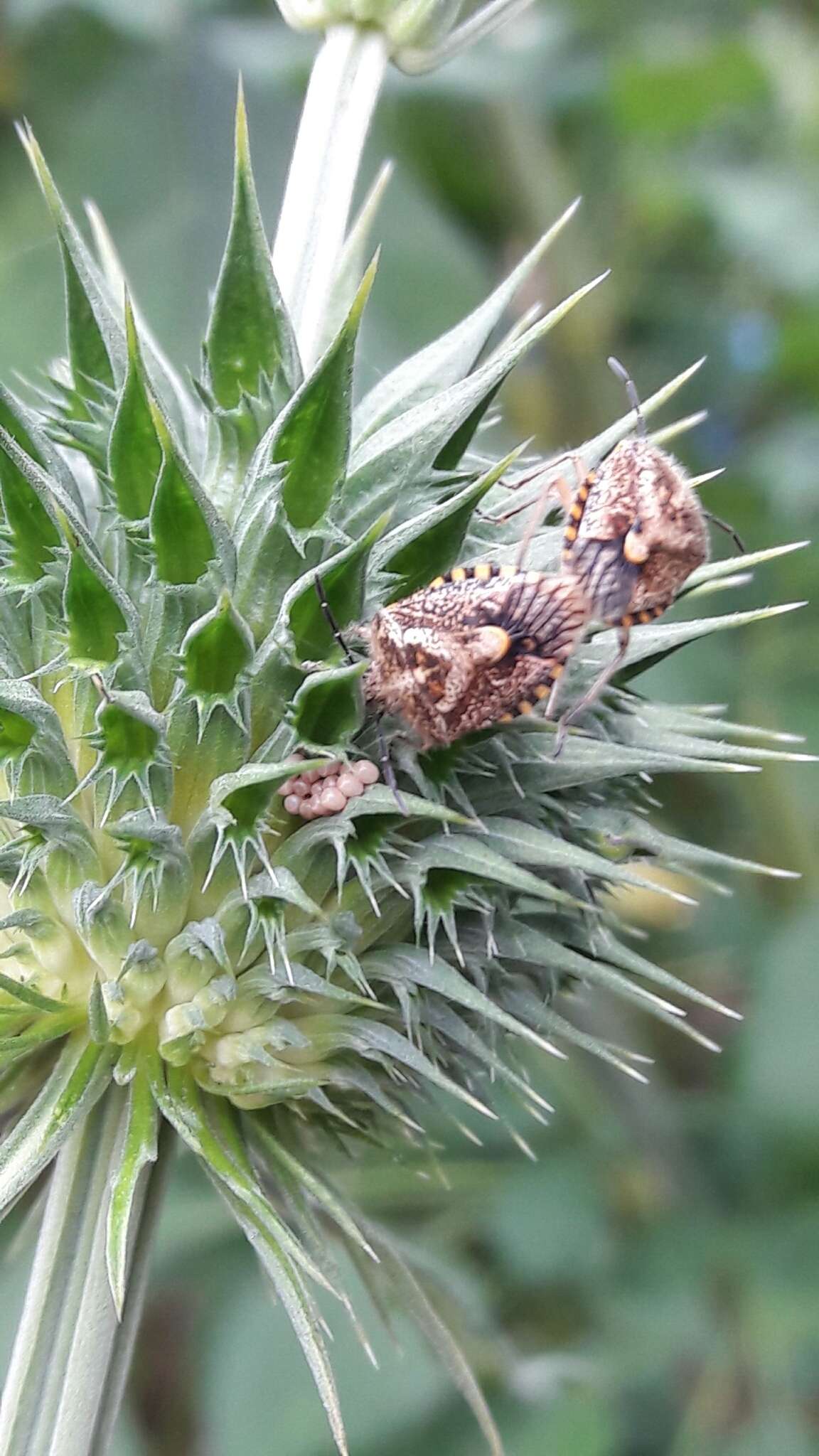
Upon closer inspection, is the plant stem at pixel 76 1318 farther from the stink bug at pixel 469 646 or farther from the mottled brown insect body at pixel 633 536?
the mottled brown insect body at pixel 633 536

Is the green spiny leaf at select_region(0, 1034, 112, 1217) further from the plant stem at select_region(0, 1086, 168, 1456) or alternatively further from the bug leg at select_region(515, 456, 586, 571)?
the bug leg at select_region(515, 456, 586, 571)

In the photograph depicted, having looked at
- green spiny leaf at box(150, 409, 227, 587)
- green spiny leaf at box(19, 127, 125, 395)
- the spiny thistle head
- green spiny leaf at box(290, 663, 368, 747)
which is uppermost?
the spiny thistle head

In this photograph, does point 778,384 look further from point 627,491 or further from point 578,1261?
point 627,491

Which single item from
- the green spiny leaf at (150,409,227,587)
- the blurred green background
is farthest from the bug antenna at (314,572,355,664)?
the blurred green background

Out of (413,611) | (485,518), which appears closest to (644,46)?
(485,518)

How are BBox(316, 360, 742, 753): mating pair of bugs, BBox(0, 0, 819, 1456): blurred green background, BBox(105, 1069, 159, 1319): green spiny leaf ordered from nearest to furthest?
BBox(105, 1069, 159, 1319): green spiny leaf → BBox(316, 360, 742, 753): mating pair of bugs → BBox(0, 0, 819, 1456): blurred green background

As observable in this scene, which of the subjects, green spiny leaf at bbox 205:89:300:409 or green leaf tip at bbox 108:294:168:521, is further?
green spiny leaf at bbox 205:89:300:409

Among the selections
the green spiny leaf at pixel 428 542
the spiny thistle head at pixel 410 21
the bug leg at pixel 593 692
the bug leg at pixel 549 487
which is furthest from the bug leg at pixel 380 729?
the spiny thistle head at pixel 410 21
